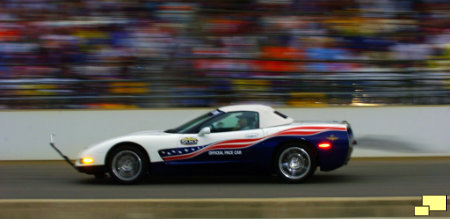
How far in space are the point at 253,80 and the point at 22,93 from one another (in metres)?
4.99

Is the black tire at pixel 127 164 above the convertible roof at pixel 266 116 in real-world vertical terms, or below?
below

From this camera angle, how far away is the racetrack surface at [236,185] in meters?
7.81

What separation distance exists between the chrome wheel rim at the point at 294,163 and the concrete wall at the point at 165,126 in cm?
391

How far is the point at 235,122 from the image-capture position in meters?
8.59

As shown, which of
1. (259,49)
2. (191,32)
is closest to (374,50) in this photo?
(259,49)

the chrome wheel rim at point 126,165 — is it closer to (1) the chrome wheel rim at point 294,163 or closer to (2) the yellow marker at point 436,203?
(1) the chrome wheel rim at point 294,163

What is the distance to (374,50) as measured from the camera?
13117 mm

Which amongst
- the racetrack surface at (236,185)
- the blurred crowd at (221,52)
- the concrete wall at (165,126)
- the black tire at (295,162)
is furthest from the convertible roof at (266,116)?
the blurred crowd at (221,52)

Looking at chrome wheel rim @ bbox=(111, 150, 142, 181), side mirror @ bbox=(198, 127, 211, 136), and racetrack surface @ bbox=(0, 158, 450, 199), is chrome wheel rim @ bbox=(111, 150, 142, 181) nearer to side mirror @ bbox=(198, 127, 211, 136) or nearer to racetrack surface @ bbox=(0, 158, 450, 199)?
racetrack surface @ bbox=(0, 158, 450, 199)

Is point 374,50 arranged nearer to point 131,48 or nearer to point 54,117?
point 131,48

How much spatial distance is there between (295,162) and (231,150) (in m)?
0.95

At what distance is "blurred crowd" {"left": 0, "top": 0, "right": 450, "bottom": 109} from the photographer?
12.7 meters

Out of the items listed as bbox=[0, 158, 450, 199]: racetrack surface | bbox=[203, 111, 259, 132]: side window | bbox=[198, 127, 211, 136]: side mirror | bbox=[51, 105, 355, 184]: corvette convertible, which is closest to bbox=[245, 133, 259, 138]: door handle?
bbox=[51, 105, 355, 184]: corvette convertible

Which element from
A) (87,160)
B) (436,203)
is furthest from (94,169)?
(436,203)
